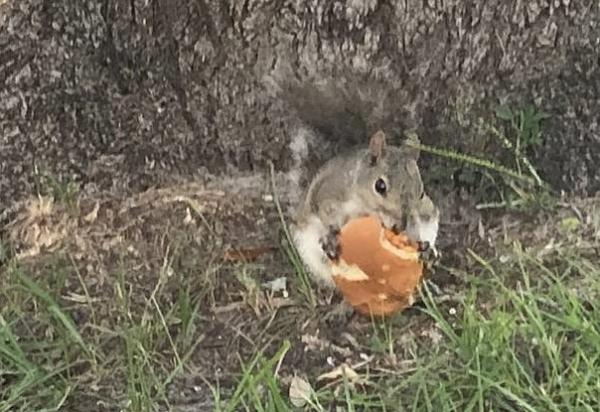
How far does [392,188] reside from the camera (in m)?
2.98

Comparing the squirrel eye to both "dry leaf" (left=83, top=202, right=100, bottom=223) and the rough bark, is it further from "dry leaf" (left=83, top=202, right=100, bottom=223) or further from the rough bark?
"dry leaf" (left=83, top=202, right=100, bottom=223)

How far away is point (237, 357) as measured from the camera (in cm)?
296

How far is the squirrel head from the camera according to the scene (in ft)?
9.75

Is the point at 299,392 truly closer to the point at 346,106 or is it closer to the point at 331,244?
the point at 331,244

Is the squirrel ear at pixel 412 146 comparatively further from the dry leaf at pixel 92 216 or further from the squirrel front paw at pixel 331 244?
the dry leaf at pixel 92 216

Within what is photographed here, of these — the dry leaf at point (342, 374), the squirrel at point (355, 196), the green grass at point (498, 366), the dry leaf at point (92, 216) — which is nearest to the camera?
the green grass at point (498, 366)

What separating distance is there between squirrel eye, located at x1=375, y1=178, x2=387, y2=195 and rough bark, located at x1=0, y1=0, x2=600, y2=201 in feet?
0.96

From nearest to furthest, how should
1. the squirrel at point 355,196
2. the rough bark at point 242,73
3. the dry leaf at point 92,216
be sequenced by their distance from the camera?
the squirrel at point 355,196 < the rough bark at point 242,73 < the dry leaf at point 92,216

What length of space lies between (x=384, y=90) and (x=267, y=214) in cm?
44

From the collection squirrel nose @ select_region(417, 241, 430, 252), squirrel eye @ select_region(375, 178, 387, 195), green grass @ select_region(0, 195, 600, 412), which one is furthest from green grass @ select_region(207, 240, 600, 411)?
squirrel eye @ select_region(375, 178, 387, 195)

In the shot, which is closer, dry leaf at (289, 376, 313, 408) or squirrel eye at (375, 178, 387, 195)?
dry leaf at (289, 376, 313, 408)

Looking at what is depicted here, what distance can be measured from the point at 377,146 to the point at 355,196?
138 millimetres

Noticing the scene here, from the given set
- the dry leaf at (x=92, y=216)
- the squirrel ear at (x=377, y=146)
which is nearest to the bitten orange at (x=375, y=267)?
the squirrel ear at (x=377, y=146)

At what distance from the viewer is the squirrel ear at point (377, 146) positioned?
2957 mm
